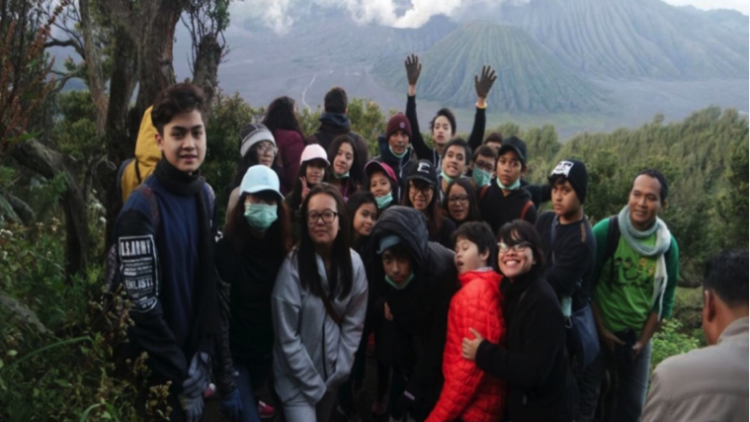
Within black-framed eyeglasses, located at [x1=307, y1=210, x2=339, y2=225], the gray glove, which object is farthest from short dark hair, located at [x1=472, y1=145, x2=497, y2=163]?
the gray glove

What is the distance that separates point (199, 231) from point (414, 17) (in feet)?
395

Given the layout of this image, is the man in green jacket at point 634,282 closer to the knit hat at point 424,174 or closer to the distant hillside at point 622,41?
the knit hat at point 424,174

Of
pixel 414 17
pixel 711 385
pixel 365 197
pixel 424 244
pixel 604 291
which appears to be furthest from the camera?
pixel 414 17

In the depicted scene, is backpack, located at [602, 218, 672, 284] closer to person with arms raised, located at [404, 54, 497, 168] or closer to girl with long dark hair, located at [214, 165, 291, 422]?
girl with long dark hair, located at [214, 165, 291, 422]

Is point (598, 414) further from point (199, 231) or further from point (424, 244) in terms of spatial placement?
point (199, 231)

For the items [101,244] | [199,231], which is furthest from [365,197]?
[101,244]

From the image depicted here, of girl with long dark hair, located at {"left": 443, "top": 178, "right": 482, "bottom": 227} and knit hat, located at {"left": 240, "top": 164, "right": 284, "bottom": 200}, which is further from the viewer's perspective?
girl with long dark hair, located at {"left": 443, "top": 178, "right": 482, "bottom": 227}

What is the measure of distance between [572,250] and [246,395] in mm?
1977

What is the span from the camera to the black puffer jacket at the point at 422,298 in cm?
306

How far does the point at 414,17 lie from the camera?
116 metres

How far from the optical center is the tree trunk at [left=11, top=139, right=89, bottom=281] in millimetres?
4613

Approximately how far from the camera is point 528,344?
2.66 meters

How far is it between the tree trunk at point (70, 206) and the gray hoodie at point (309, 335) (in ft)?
7.54

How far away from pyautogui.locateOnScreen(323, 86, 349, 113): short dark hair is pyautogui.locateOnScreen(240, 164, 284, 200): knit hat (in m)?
2.40
